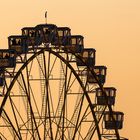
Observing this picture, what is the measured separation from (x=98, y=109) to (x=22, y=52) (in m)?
5.01

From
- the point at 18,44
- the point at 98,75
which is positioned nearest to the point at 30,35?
the point at 18,44

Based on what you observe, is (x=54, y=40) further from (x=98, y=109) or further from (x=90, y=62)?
(x=98, y=109)

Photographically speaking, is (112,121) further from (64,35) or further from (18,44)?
(18,44)

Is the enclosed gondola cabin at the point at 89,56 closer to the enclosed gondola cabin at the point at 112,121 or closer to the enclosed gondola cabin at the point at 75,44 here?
the enclosed gondola cabin at the point at 75,44

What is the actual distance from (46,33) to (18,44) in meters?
1.70

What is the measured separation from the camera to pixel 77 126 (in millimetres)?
33531

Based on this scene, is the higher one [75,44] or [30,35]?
[30,35]

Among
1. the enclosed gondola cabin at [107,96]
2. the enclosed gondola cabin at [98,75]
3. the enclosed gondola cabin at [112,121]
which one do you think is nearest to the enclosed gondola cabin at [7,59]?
the enclosed gondola cabin at [98,75]

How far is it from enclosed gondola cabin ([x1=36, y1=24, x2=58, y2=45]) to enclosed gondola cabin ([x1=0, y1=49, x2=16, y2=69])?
134cm

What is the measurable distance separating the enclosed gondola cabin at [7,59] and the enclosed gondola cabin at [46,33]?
4.41 feet

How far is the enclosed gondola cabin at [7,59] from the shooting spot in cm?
3170

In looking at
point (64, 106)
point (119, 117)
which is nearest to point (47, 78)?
point (64, 106)

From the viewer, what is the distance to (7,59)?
31.9 m

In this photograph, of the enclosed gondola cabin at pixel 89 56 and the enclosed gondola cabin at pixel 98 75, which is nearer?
the enclosed gondola cabin at pixel 89 56
